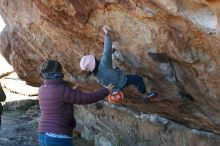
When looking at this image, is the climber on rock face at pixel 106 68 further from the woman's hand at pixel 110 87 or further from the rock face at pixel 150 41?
the rock face at pixel 150 41

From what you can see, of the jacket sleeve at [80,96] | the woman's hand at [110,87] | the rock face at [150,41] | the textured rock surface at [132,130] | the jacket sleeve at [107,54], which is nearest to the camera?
the rock face at [150,41]

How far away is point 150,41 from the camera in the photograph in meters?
6.09

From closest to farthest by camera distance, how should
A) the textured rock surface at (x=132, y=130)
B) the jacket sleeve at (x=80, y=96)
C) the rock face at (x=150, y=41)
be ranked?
A: the rock face at (x=150, y=41)
the jacket sleeve at (x=80, y=96)
the textured rock surface at (x=132, y=130)

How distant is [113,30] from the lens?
251 inches

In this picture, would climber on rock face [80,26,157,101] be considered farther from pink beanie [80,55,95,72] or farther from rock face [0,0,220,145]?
rock face [0,0,220,145]

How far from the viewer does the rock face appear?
5.52 m

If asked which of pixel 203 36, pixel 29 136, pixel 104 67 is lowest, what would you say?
pixel 29 136

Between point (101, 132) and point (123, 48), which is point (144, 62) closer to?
point (123, 48)

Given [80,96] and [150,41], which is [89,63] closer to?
[80,96]

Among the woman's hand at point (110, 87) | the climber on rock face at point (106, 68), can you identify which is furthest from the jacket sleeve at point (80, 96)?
the climber on rock face at point (106, 68)

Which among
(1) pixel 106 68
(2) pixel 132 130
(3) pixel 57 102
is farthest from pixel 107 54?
(2) pixel 132 130

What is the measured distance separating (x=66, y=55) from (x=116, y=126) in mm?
2185

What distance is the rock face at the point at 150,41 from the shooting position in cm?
552

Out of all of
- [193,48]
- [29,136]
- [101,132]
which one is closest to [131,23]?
[193,48]
